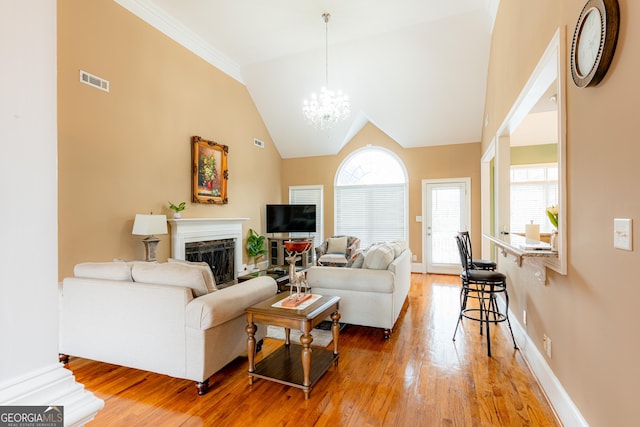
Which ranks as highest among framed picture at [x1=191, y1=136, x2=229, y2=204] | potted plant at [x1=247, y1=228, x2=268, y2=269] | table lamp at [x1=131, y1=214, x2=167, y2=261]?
framed picture at [x1=191, y1=136, x2=229, y2=204]

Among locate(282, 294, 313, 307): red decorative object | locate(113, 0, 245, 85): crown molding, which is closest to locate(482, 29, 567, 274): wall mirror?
locate(282, 294, 313, 307): red decorative object

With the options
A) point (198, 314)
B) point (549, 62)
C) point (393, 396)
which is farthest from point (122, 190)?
point (549, 62)

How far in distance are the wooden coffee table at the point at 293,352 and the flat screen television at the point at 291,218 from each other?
489 cm

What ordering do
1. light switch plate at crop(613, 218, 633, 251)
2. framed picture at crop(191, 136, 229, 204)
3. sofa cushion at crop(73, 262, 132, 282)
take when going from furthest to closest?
framed picture at crop(191, 136, 229, 204) → sofa cushion at crop(73, 262, 132, 282) → light switch plate at crop(613, 218, 633, 251)

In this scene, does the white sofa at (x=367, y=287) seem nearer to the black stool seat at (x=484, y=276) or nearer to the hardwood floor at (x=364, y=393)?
the hardwood floor at (x=364, y=393)

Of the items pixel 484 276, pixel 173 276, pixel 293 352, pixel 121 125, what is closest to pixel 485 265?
pixel 484 276

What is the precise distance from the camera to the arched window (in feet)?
25.0

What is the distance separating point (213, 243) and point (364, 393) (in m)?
4.18

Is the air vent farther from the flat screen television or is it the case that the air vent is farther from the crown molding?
the flat screen television

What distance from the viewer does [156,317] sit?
2455 millimetres

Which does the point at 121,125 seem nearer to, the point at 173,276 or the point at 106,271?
the point at 106,271

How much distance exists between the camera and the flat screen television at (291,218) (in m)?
7.65

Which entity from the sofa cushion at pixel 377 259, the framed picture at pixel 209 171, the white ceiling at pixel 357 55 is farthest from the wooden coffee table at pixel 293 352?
the white ceiling at pixel 357 55

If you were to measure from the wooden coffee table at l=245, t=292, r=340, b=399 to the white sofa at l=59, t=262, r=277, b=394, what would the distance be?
0.22 m
